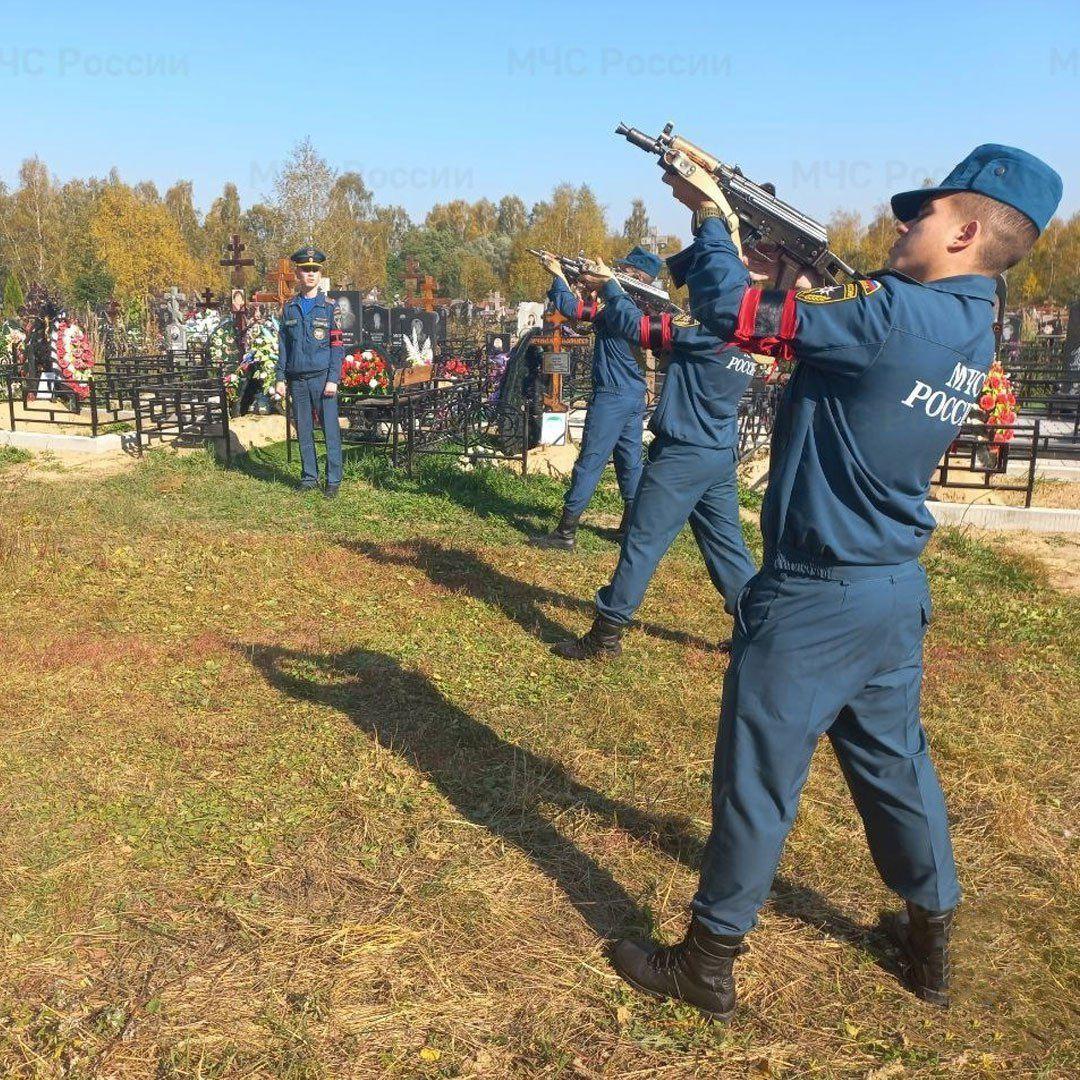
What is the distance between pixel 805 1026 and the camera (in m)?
2.46

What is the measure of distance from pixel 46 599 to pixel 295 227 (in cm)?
3274

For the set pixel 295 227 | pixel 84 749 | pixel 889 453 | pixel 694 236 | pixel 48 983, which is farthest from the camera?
pixel 295 227

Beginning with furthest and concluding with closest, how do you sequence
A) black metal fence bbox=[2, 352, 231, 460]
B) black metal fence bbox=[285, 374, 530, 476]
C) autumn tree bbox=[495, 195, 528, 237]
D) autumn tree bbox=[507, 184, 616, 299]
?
autumn tree bbox=[495, 195, 528, 237]
autumn tree bbox=[507, 184, 616, 299]
black metal fence bbox=[2, 352, 231, 460]
black metal fence bbox=[285, 374, 530, 476]

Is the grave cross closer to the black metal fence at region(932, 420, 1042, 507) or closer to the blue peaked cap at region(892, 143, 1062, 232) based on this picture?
the black metal fence at region(932, 420, 1042, 507)

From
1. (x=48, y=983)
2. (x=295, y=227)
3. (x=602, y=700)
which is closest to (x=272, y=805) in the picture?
(x=48, y=983)

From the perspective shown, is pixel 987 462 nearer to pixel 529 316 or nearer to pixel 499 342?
pixel 499 342

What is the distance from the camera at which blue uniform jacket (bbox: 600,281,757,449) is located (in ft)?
14.8

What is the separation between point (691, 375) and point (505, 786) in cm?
216

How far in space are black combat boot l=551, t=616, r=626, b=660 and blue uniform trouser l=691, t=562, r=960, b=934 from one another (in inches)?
92.3

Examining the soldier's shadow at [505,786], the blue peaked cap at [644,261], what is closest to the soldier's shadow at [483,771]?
the soldier's shadow at [505,786]

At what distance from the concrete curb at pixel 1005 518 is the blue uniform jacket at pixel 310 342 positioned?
531 cm

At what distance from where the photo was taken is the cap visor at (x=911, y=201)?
2.19m

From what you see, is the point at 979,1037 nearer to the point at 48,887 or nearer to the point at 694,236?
the point at 694,236

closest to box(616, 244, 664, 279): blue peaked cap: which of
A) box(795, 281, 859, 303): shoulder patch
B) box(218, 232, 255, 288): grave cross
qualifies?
box(795, 281, 859, 303): shoulder patch
